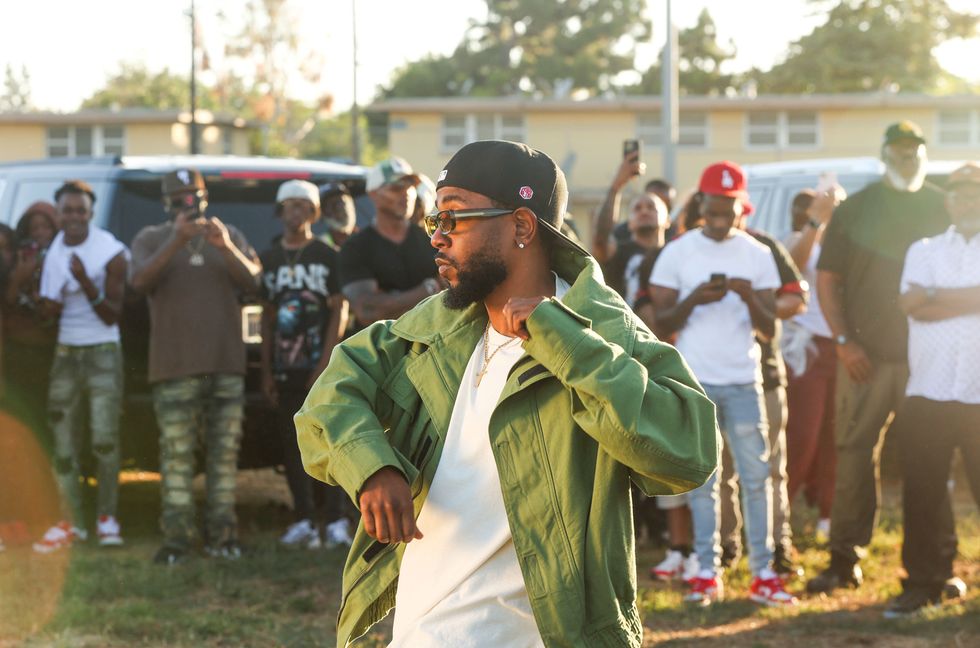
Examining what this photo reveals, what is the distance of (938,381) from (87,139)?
1547 inches

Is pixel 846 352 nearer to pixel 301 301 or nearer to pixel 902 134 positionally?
pixel 902 134

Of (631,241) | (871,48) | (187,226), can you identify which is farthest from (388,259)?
(871,48)

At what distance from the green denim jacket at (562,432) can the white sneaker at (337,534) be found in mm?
5300

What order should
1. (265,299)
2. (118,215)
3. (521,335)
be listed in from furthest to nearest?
(118,215) → (265,299) → (521,335)

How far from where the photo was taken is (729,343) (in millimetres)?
7215

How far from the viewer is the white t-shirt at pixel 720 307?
721 cm

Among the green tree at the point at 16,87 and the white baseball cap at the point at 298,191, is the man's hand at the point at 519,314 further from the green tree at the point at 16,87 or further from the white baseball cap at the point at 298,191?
the green tree at the point at 16,87

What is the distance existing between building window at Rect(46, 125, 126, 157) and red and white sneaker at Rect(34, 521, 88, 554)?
1406 inches

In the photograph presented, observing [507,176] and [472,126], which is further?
[472,126]

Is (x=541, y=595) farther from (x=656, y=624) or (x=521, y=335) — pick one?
(x=656, y=624)

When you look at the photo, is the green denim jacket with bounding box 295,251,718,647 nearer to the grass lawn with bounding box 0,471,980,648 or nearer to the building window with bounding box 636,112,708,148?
the grass lawn with bounding box 0,471,980,648

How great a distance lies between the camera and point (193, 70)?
31781mm

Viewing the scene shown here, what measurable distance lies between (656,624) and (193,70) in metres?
26.8

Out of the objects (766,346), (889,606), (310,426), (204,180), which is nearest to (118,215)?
(204,180)
